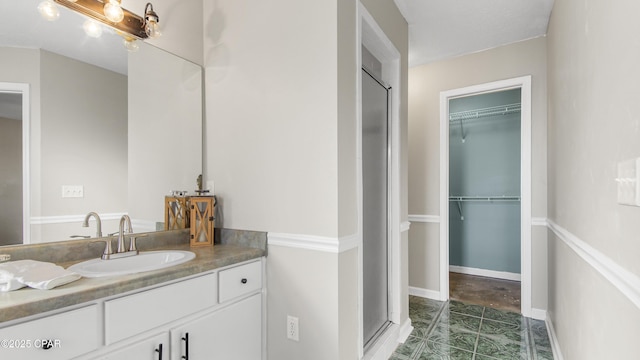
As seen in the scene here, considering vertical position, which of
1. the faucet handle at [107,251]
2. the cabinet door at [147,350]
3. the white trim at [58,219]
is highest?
the white trim at [58,219]

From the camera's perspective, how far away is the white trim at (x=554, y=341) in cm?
207

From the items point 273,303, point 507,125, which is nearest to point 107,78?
point 273,303

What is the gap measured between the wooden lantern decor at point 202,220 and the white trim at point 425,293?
2462mm

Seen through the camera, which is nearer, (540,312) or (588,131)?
(588,131)

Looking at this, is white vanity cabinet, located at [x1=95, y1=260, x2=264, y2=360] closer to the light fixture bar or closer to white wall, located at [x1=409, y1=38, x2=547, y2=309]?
the light fixture bar

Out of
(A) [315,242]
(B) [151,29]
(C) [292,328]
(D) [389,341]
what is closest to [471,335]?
(D) [389,341]

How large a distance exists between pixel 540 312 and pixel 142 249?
10.8ft

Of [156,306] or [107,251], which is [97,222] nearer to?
[107,251]

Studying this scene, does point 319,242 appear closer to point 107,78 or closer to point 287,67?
point 287,67

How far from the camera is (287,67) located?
174cm

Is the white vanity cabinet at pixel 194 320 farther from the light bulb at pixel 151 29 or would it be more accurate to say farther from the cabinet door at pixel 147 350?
the light bulb at pixel 151 29

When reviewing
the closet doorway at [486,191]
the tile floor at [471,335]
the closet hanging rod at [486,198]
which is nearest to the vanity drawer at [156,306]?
the tile floor at [471,335]

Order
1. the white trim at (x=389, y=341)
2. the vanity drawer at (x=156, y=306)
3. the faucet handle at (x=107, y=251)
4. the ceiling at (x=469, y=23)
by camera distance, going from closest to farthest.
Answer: the vanity drawer at (x=156, y=306), the faucet handle at (x=107, y=251), the white trim at (x=389, y=341), the ceiling at (x=469, y=23)

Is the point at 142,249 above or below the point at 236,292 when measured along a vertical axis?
above
